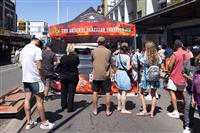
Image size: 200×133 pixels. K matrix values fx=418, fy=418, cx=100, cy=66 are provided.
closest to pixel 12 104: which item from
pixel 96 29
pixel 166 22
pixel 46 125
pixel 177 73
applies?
pixel 46 125

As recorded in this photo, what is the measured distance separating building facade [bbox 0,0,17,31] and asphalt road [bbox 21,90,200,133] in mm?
57704

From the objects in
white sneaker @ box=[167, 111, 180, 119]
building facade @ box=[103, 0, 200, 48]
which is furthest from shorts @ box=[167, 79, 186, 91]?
building facade @ box=[103, 0, 200, 48]

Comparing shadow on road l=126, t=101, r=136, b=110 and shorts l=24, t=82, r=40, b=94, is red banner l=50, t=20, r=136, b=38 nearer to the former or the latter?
shadow on road l=126, t=101, r=136, b=110

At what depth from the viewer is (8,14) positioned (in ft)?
239

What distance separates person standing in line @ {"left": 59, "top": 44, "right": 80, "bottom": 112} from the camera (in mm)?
10430

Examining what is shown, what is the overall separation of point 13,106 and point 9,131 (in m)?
1.77

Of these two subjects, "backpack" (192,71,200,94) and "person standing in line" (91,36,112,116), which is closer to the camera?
"backpack" (192,71,200,94)

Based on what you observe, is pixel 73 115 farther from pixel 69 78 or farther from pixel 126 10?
pixel 126 10

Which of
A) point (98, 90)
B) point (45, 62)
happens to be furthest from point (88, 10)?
point (98, 90)

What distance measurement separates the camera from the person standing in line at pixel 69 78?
10.4 m

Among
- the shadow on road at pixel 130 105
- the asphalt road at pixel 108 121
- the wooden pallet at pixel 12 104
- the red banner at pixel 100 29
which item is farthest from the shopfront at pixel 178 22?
the wooden pallet at pixel 12 104

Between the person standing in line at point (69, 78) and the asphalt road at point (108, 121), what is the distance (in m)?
0.29

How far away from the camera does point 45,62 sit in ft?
39.3

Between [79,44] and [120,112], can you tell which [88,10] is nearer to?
[79,44]
